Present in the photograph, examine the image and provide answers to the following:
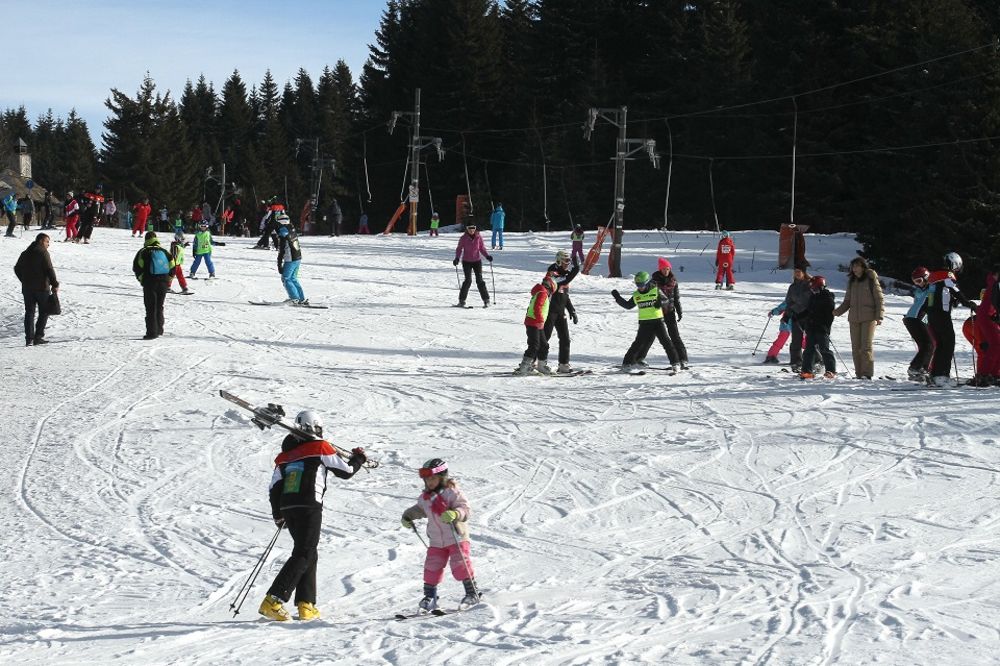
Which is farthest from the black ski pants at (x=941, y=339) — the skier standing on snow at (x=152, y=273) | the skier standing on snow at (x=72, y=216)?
the skier standing on snow at (x=72, y=216)

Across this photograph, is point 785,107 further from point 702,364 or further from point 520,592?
point 520,592

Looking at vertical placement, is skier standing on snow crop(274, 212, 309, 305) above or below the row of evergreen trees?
below

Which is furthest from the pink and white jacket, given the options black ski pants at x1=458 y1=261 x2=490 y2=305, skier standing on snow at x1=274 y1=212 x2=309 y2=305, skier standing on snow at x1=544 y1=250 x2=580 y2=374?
black ski pants at x1=458 y1=261 x2=490 y2=305

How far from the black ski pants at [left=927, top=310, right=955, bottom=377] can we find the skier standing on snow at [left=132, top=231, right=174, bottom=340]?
35.6 feet

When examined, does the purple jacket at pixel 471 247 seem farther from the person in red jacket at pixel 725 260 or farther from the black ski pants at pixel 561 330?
the person in red jacket at pixel 725 260

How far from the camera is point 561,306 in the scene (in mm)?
15664

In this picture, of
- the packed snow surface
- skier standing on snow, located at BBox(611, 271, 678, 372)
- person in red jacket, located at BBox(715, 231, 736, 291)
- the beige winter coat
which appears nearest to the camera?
the packed snow surface

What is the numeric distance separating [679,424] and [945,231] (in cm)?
2590

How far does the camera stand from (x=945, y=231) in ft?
116

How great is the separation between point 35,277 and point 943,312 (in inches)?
497

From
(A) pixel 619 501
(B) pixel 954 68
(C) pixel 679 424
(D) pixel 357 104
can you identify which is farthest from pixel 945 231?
(D) pixel 357 104

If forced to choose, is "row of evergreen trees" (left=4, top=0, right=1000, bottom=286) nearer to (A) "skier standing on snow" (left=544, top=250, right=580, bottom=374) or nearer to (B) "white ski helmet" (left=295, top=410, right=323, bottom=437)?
(A) "skier standing on snow" (left=544, top=250, right=580, bottom=374)

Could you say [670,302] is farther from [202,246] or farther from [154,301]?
[202,246]

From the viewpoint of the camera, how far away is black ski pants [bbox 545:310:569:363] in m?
15.7
